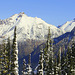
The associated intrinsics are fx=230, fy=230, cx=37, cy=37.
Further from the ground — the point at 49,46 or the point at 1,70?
the point at 49,46

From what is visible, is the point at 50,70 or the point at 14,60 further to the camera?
Answer: the point at 50,70

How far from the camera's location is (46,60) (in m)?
27.0

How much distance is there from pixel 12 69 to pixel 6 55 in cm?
202

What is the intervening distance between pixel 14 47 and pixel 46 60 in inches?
344

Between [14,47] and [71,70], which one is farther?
[71,70]

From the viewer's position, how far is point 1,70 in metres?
20.7

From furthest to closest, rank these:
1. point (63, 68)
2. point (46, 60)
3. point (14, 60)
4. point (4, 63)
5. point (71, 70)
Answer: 1. point (63, 68)
2. point (71, 70)
3. point (46, 60)
4. point (4, 63)
5. point (14, 60)

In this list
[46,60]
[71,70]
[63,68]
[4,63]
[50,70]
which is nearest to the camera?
[4,63]

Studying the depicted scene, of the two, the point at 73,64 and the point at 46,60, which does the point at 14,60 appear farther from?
the point at 73,64

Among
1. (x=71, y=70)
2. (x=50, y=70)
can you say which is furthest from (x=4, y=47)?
(x=71, y=70)

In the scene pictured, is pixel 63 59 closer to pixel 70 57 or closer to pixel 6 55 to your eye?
pixel 70 57

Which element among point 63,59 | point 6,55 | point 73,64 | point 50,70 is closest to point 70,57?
point 73,64

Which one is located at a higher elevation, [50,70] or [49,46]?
[49,46]

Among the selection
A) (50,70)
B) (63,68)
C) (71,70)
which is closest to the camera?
(50,70)
